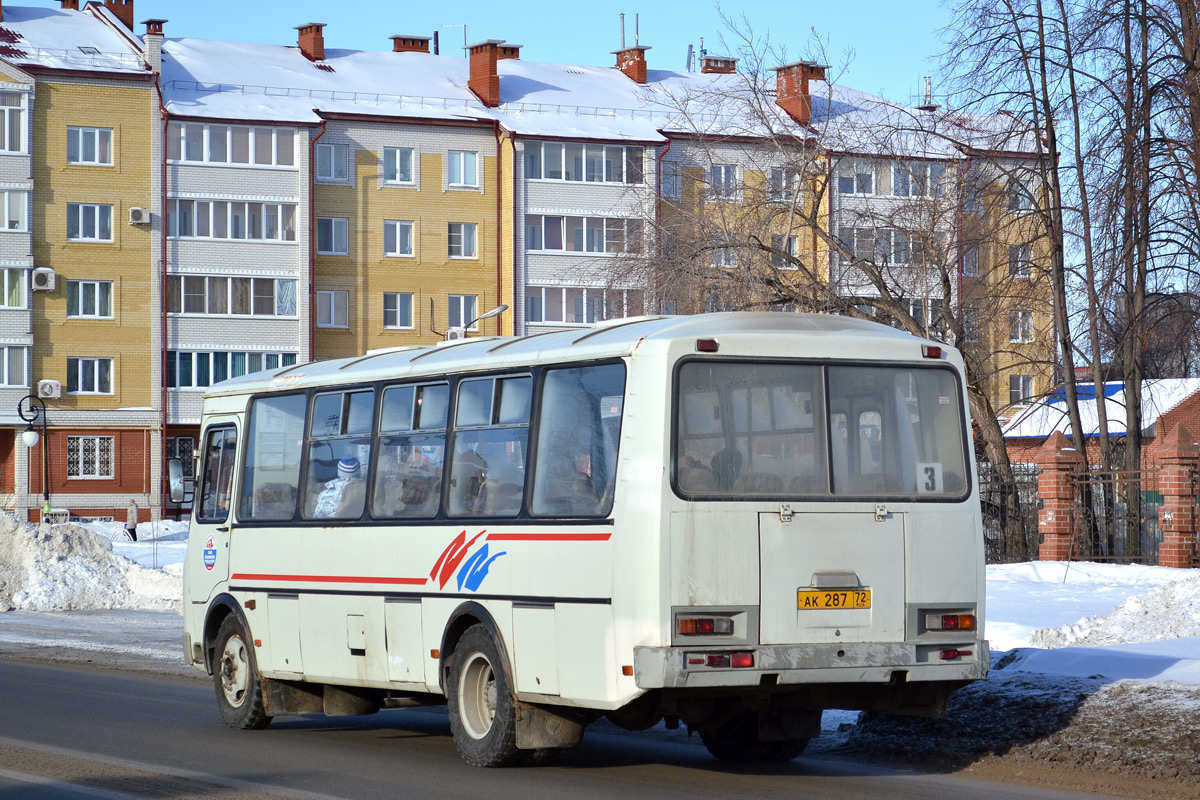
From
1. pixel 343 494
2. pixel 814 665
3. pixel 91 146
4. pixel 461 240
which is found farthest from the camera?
pixel 461 240

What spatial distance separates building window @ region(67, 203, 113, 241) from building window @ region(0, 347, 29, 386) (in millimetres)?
4856

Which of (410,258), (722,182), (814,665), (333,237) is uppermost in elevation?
(333,237)

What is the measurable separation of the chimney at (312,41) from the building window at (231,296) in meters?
10.5

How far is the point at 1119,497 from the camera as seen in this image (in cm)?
2611

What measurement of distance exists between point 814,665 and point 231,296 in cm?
5726

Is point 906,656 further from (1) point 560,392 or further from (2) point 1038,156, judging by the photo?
(2) point 1038,156

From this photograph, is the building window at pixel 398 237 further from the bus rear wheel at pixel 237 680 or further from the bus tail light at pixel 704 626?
the bus tail light at pixel 704 626

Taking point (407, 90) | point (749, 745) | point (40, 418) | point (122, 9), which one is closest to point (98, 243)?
point (40, 418)

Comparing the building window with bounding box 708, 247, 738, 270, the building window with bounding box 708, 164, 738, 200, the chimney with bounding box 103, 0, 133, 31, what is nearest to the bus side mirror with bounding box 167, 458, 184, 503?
the building window with bounding box 708, 247, 738, 270

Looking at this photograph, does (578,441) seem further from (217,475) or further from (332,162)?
(332,162)

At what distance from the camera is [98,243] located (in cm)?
6278

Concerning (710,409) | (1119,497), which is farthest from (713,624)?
(1119,497)

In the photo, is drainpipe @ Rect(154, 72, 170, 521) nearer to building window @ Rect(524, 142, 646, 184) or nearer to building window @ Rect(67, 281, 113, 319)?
building window @ Rect(67, 281, 113, 319)

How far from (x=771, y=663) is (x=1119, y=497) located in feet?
59.3
